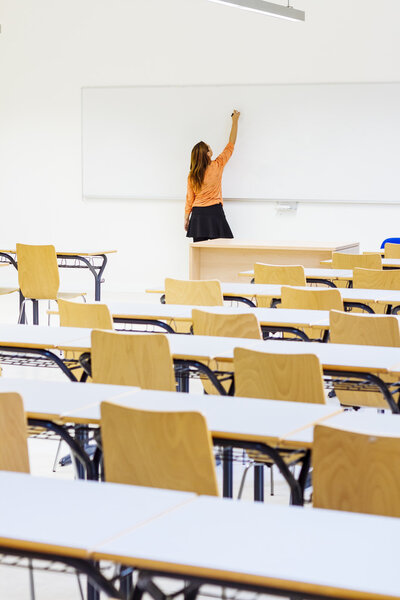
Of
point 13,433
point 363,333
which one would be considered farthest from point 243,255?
point 13,433

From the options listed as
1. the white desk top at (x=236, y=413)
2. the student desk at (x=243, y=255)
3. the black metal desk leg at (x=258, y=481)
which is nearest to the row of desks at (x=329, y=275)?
the student desk at (x=243, y=255)

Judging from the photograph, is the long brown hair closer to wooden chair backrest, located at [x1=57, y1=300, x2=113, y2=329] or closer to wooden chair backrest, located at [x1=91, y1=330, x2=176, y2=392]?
wooden chair backrest, located at [x1=57, y1=300, x2=113, y2=329]

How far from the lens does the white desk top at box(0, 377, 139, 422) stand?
2754 mm

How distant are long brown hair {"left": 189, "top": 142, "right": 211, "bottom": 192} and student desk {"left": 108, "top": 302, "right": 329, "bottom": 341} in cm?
553

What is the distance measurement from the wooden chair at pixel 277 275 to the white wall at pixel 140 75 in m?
3.88

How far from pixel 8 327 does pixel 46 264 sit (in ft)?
12.6

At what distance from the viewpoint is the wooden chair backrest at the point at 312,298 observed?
5.49 m

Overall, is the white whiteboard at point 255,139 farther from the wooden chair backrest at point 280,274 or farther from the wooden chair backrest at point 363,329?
the wooden chair backrest at point 363,329

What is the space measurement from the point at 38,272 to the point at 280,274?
2.38 m

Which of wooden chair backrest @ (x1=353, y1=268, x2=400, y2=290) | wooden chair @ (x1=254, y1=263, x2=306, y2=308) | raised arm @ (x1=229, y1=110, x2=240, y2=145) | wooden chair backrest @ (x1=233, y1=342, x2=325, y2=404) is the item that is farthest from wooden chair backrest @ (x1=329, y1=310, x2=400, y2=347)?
raised arm @ (x1=229, y1=110, x2=240, y2=145)

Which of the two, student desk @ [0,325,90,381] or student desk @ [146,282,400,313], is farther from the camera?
student desk @ [146,282,400,313]

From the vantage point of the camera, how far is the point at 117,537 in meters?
1.69

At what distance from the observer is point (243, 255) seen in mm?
8930

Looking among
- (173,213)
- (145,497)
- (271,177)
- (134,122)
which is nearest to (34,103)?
(134,122)
